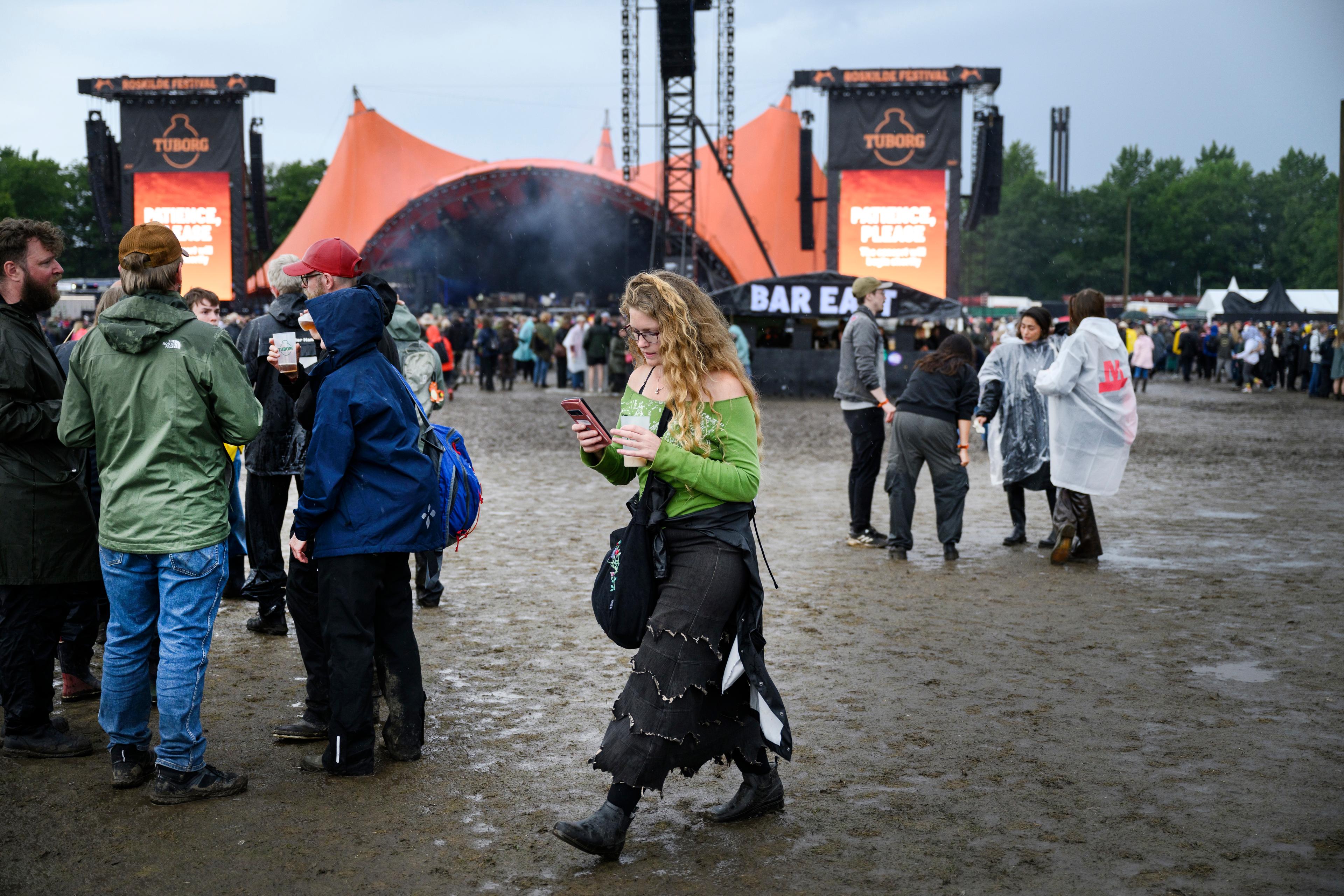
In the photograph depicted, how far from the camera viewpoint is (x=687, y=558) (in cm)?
335

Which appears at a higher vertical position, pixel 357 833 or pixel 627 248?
pixel 627 248

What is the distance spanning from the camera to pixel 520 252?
44.5 m

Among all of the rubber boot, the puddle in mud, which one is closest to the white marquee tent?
the rubber boot

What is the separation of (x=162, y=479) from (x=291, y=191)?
79227 millimetres

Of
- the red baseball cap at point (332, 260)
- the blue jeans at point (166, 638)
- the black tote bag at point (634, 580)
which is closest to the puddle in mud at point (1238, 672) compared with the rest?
the black tote bag at point (634, 580)

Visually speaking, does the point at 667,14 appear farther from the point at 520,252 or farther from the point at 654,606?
the point at 654,606

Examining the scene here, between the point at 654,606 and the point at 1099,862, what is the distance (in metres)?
1.41

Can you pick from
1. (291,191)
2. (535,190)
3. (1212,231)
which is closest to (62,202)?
(291,191)

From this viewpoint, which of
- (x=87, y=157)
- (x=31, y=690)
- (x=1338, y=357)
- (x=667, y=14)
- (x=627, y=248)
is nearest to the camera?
(x=31, y=690)

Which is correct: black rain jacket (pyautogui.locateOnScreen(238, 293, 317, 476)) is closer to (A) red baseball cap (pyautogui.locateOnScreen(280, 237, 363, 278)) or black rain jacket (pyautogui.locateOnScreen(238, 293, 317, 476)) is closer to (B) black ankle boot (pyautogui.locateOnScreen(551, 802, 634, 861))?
(A) red baseball cap (pyautogui.locateOnScreen(280, 237, 363, 278))

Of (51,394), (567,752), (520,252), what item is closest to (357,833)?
(567,752)

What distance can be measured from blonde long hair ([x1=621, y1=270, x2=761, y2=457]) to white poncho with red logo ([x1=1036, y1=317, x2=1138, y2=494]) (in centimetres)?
460

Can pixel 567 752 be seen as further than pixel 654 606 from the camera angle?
Yes

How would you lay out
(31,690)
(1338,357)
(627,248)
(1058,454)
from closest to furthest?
(31,690) < (1058,454) < (1338,357) < (627,248)
